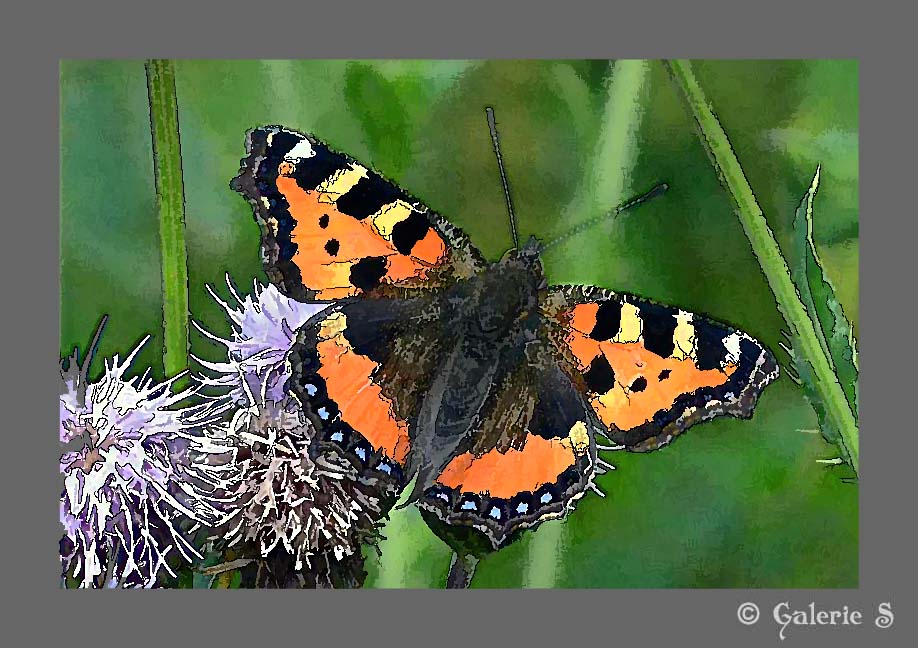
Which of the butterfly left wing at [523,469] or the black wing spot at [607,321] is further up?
the black wing spot at [607,321]

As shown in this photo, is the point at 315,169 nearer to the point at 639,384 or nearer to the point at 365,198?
the point at 365,198

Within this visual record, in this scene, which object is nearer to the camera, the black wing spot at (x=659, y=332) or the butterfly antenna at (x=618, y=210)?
the black wing spot at (x=659, y=332)

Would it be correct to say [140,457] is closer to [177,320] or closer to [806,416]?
[177,320]

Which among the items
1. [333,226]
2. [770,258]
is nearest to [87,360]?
[333,226]

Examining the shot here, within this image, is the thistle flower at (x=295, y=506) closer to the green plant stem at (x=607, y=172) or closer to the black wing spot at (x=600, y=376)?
the green plant stem at (x=607, y=172)

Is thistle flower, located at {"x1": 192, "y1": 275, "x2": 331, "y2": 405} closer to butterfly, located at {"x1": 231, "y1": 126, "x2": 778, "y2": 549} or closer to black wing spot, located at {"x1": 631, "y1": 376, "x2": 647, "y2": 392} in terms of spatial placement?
butterfly, located at {"x1": 231, "y1": 126, "x2": 778, "y2": 549}

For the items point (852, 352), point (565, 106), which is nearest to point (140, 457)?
point (565, 106)

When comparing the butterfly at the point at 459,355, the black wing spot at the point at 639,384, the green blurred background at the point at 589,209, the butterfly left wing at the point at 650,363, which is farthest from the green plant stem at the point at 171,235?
the black wing spot at the point at 639,384

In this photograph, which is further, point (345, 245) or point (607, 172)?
point (607, 172)
